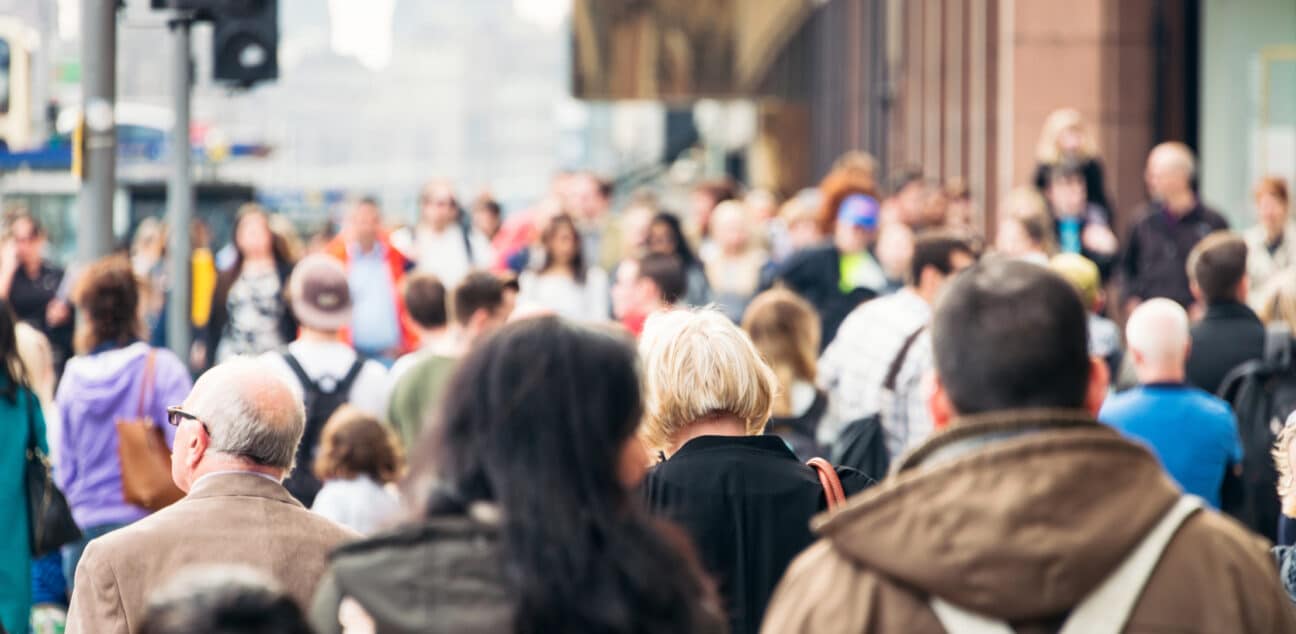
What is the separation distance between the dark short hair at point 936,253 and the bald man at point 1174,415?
165 cm

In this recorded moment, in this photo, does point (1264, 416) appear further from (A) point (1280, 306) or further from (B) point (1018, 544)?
(B) point (1018, 544)

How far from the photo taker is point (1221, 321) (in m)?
8.56

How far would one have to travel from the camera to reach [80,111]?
10.5 meters

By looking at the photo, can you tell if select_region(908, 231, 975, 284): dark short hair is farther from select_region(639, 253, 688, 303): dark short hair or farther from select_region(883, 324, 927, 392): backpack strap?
select_region(639, 253, 688, 303): dark short hair

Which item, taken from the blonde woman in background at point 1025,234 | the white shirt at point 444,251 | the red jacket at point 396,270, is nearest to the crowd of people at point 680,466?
the blonde woman in background at point 1025,234

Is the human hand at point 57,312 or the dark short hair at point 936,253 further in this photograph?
the human hand at point 57,312

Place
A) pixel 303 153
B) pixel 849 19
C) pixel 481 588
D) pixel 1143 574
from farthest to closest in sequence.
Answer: pixel 303 153, pixel 849 19, pixel 1143 574, pixel 481 588

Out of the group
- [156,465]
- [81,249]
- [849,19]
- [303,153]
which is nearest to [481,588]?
[156,465]

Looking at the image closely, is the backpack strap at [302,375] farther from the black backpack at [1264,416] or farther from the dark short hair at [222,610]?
the dark short hair at [222,610]

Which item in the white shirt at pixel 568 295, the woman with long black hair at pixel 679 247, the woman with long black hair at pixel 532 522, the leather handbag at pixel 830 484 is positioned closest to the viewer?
the woman with long black hair at pixel 532 522

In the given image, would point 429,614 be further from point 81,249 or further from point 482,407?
point 81,249

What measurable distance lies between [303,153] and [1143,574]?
18822cm

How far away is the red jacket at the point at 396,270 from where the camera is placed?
13.0 meters

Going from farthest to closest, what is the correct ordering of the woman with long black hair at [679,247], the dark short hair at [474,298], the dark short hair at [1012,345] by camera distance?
the woman with long black hair at [679,247] → the dark short hair at [474,298] → the dark short hair at [1012,345]
